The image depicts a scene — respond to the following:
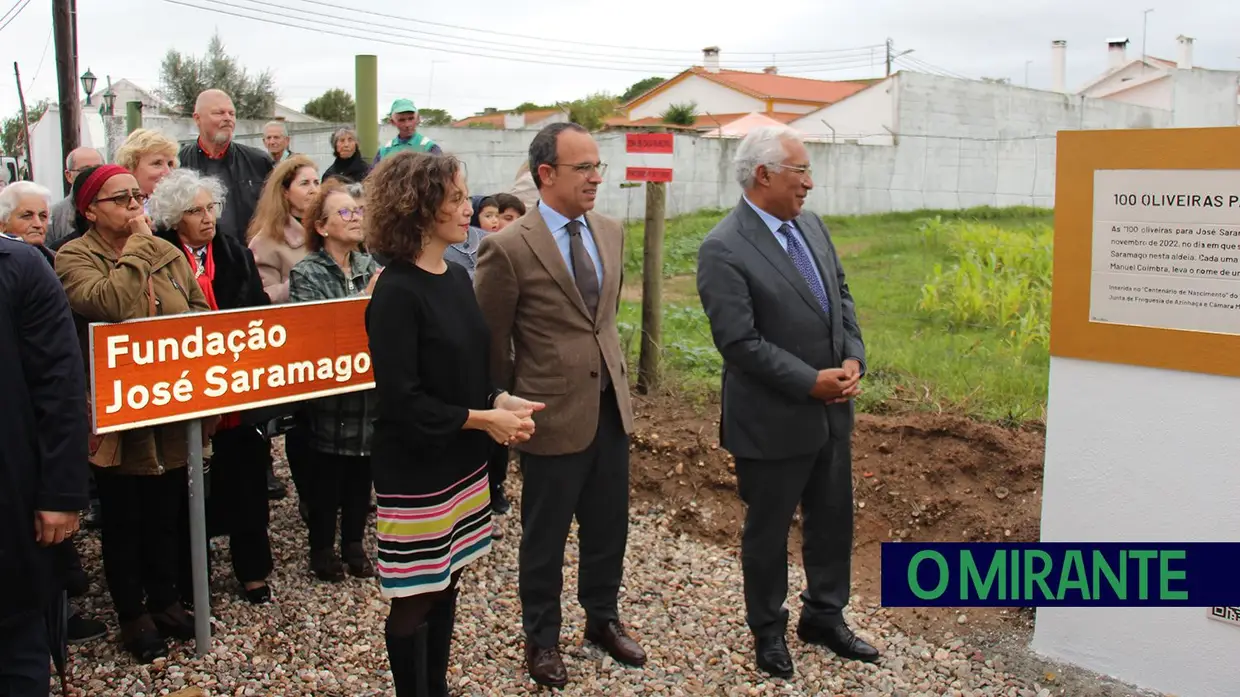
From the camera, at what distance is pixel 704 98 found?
48406 mm

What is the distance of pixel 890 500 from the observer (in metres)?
5.32

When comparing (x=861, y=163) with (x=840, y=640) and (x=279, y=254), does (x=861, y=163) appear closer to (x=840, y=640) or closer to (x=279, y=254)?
(x=279, y=254)

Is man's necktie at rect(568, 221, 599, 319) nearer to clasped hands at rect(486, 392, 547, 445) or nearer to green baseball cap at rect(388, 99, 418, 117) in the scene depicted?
clasped hands at rect(486, 392, 547, 445)

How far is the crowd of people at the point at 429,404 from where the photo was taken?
2814mm

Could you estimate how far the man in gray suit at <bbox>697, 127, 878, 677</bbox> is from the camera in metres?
3.67

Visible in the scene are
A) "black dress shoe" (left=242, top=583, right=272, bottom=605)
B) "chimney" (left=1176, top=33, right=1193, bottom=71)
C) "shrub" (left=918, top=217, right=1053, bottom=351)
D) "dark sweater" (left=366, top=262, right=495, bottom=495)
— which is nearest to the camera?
"dark sweater" (left=366, top=262, right=495, bottom=495)

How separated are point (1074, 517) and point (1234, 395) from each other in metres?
0.69

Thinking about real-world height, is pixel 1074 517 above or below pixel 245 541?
above

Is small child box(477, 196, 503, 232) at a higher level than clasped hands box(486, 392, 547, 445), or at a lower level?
higher

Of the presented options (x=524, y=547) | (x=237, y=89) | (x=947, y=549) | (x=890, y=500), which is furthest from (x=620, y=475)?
(x=237, y=89)

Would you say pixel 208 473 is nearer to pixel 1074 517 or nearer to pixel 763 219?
pixel 763 219

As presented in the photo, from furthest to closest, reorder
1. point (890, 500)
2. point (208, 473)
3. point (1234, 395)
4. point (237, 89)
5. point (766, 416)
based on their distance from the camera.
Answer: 1. point (237, 89)
2. point (890, 500)
3. point (208, 473)
4. point (766, 416)
5. point (1234, 395)

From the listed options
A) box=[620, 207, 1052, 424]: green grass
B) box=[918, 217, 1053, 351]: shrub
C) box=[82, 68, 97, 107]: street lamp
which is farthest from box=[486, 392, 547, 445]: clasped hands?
box=[82, 68, 97, 107]: street lamp

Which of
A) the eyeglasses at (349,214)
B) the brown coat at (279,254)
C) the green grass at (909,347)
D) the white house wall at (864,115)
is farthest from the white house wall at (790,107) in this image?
the eyeglasses at (349,214)
